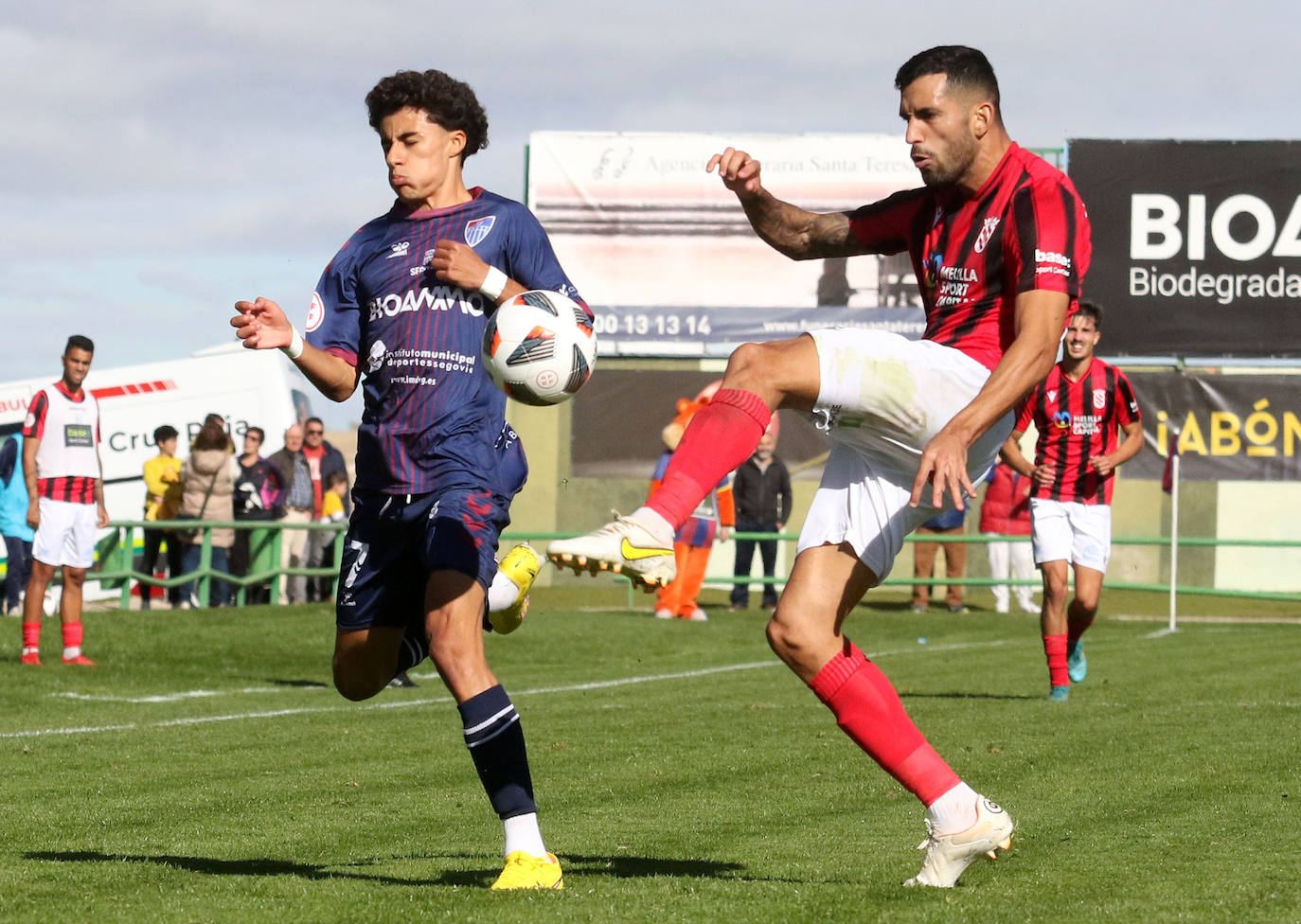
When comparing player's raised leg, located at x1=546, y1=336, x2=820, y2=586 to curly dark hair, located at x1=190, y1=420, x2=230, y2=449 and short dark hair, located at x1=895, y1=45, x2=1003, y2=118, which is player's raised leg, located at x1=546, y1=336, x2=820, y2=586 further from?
curly dark hair, located at x1=190, y1=420, x2=230, y2=449

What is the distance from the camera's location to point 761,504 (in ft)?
73.3

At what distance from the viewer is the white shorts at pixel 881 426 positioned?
4664 mm

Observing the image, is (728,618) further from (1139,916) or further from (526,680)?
(1139,916)

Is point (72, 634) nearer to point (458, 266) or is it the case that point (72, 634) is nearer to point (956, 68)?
point (458, 266)

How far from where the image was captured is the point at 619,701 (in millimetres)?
12117

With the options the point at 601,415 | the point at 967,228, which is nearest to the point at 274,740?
the point at 967,228

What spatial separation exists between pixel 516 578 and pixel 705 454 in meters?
1.16

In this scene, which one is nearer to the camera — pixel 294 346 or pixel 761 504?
pixel 294 346

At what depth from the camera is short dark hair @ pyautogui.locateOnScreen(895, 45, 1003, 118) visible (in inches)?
198

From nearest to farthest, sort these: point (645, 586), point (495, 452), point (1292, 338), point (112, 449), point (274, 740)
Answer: point (645, 586), point (495, 452), point (274, 740), point (112, 449), point (1292, 338)

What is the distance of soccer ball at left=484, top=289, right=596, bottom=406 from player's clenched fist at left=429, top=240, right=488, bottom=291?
5.0 inches

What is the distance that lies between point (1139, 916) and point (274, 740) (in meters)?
6.21

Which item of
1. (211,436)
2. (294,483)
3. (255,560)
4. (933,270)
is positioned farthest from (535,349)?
(294,483)

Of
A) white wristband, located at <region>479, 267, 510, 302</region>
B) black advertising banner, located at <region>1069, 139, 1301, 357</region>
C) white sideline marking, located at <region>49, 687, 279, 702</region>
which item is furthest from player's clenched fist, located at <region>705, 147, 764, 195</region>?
black advertising banner, located at <region>1069, 139, 1301, 357</region>
